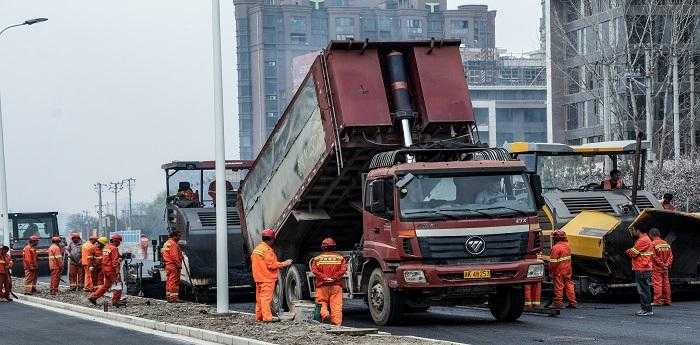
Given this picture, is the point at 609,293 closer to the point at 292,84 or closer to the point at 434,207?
the point at 434,207

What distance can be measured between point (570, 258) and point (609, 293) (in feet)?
9.16

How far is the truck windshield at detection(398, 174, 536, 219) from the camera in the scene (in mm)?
19219

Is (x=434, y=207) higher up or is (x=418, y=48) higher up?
(x=418, y=48)

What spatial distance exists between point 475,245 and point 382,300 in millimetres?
1666

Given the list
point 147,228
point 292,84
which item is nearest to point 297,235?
point 147,228

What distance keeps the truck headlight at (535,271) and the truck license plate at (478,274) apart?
629mm

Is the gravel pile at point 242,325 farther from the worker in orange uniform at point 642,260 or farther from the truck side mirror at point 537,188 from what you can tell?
the worker in orange uniform at point 642,260

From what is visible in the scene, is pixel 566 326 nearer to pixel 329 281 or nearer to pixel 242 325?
pixel 329 281

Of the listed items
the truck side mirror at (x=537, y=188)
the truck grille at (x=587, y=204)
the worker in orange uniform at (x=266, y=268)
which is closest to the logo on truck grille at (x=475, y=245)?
the truck side mirror at (x=537, y=188)

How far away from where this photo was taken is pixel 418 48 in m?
20.8

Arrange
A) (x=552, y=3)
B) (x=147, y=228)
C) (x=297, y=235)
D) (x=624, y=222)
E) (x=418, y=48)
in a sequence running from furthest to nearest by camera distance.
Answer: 1. (x=147, y=228)
2. (x=552, y=3)
3. (x=624, y=222)
4. (x=297, y=235)
5. (x=418, y=48)

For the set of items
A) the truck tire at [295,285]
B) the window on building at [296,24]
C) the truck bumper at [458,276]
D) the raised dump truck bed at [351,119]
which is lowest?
the truck tire at [295,285]

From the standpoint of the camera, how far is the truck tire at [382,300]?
19.6 metres

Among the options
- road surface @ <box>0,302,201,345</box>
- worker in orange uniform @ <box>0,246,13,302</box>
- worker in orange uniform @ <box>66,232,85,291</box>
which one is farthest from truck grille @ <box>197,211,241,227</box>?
worker in orange uniform @ <box>66,232,85,291</box>
